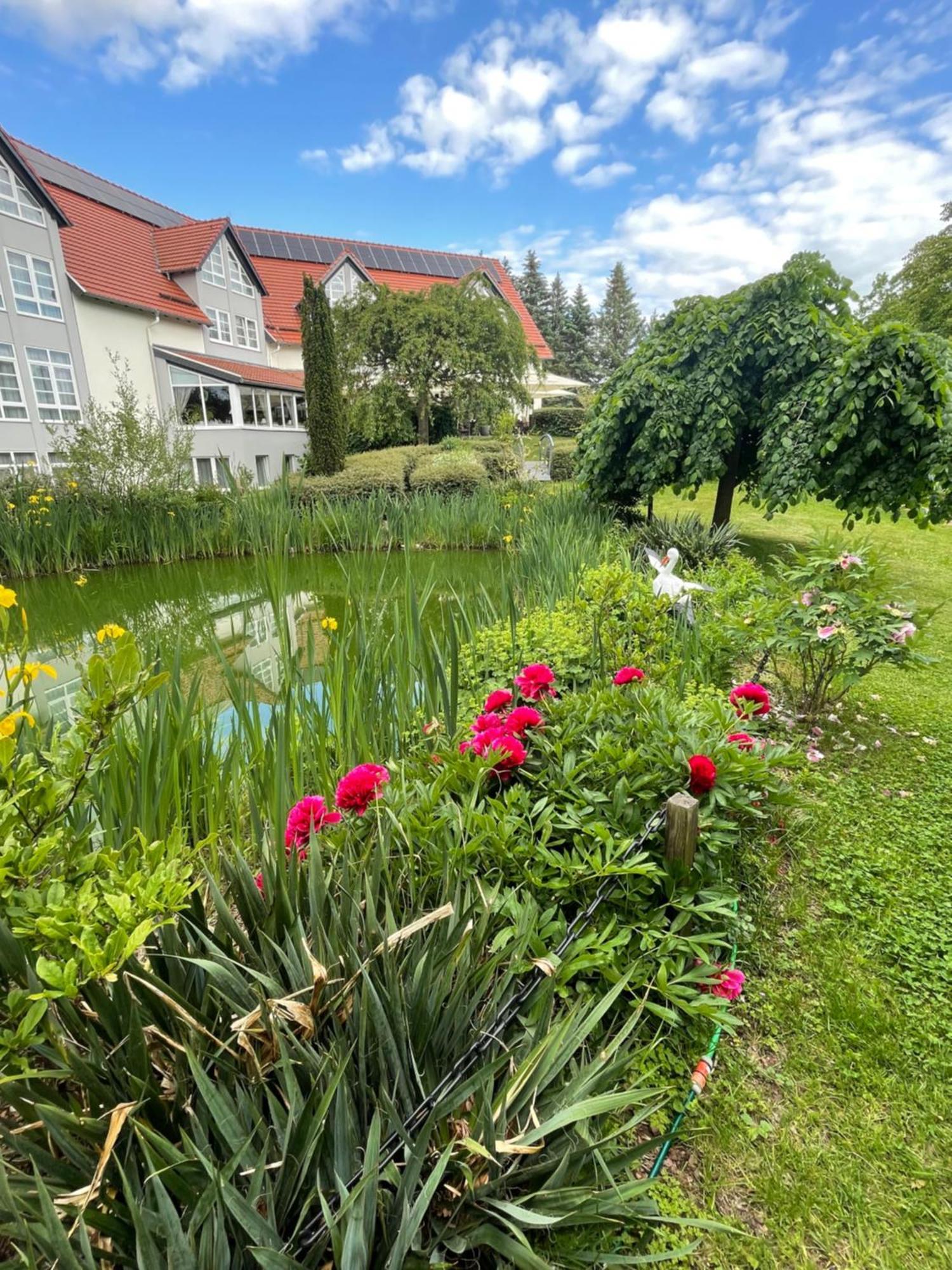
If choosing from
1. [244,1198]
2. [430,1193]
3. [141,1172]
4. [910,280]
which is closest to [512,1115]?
[430,1193]

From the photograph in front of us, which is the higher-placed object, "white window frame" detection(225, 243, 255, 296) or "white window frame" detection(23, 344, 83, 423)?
"white window frame" detection(225, 243, 255, 296)

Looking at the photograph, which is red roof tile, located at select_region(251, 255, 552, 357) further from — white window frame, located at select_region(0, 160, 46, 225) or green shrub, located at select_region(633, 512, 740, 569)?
green shrub, located at select_region(633, 512, 740, 569)

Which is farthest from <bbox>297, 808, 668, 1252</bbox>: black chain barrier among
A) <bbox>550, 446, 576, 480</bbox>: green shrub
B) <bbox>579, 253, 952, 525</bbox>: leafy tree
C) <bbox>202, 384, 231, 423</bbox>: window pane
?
<bbox>202, 384, 231, 423</bbox>: window pane

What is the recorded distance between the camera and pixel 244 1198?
2.41ft

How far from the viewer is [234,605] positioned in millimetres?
3924

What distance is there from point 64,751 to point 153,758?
0.47 m

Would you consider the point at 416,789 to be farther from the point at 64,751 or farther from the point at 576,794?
the point at 64,751

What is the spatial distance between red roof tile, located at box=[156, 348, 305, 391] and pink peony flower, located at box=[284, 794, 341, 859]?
633 inches

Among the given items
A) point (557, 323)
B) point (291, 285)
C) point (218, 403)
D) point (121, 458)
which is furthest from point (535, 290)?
point (121, 458)

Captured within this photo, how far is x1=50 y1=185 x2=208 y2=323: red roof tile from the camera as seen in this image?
14.3 meters

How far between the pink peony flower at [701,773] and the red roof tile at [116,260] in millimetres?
16954

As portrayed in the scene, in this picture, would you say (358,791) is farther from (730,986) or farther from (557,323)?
(557,323)

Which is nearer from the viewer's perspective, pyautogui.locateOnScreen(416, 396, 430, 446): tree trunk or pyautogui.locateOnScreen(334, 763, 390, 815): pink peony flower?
pyautogui.locateOnScreen(334, 763, 390, 815): pink peony flower

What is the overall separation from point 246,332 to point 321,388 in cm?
930
